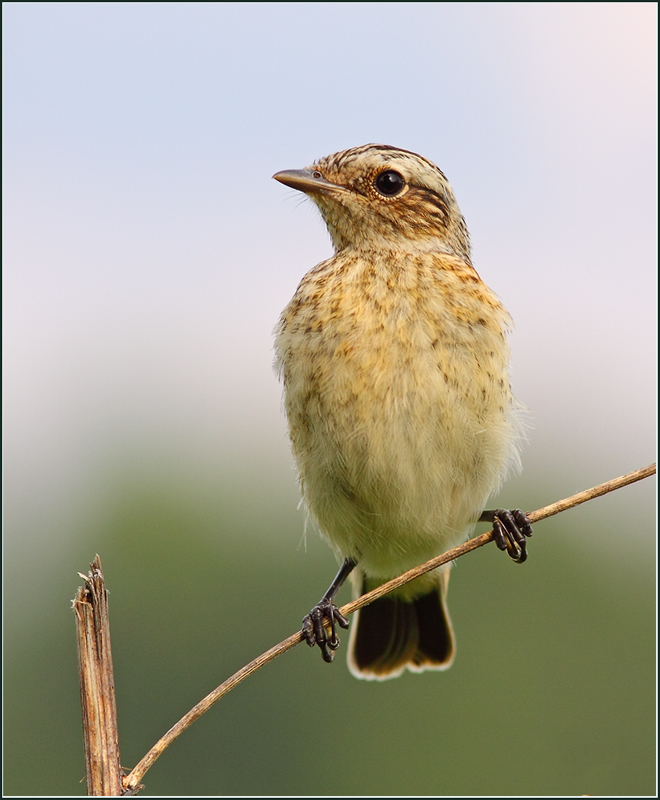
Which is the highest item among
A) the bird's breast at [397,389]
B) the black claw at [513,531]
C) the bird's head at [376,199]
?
the bird's head at [376,199]

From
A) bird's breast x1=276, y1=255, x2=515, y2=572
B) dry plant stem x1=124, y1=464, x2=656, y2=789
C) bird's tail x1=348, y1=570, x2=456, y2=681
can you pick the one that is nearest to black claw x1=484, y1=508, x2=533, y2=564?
bird's breast x1=276, y1=255, x2=515, y2=572

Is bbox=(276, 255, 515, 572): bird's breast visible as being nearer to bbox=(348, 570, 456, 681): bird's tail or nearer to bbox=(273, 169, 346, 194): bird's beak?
bbox=(273, 169, 346, 194): bird's beak

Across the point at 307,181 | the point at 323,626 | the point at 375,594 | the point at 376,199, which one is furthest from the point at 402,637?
the point at 307,181

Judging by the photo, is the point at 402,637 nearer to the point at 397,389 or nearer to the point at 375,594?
the point at 397,389

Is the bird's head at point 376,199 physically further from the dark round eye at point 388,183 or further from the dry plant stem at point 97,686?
the dry plant stem at point 97,686

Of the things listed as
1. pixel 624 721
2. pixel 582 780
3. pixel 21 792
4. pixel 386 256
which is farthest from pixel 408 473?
pixel 21 792

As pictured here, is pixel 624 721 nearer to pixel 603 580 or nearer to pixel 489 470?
pixel 603 580

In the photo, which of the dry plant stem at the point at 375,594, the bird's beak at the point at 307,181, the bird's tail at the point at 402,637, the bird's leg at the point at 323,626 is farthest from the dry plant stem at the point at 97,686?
the bird's tail at the point at 402,637
